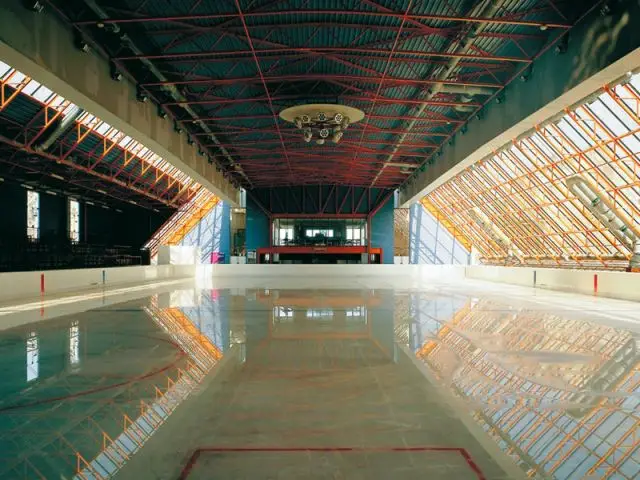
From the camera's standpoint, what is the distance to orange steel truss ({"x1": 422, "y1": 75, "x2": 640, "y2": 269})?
25375mm

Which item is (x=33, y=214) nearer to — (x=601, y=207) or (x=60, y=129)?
(x=60, y=129)

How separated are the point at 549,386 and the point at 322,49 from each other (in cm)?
1613

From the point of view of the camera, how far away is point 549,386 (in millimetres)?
6945

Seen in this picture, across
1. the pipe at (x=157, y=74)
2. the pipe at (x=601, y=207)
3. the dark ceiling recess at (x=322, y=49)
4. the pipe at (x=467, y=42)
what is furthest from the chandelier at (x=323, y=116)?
the pipe at (x=601, y=207)

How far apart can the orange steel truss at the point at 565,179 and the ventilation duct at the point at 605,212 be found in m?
0.26

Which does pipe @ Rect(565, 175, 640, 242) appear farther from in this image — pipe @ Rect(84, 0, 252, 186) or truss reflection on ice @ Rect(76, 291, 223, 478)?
truss reflection on ice @ Rect(76, 291, 223, 478)

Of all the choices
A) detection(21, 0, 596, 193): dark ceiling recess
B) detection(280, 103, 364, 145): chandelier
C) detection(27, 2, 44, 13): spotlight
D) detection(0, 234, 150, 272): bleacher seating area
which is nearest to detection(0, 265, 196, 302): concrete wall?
detection(0, 234, 150, 272): bleacher seating area

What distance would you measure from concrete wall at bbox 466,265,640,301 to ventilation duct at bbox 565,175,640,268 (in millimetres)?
4959

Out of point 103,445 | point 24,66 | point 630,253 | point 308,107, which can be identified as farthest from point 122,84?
point 630,253

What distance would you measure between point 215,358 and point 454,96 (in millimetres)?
21833

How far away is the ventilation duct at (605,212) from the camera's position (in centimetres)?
3017

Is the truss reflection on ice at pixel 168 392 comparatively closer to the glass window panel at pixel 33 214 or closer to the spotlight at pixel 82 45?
the spotlight at pixel 82 45

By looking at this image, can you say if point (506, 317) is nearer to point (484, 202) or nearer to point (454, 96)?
point (454, 96)

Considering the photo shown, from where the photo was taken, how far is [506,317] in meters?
15.1
